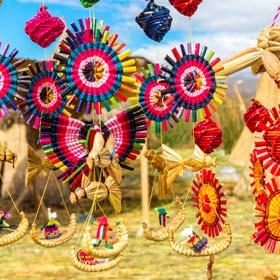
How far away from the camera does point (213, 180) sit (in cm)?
225

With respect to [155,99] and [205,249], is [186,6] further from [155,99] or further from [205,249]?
[205,249]

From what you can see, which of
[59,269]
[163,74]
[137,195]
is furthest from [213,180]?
[137,195]

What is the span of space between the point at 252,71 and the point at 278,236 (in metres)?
0.51

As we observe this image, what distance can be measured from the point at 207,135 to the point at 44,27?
0.57 meters

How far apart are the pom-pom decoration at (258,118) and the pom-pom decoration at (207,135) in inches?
3.7

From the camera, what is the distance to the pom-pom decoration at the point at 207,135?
6.98 feet

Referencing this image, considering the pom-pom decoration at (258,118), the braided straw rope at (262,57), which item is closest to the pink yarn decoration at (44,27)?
the braided straw rope at (262,57)

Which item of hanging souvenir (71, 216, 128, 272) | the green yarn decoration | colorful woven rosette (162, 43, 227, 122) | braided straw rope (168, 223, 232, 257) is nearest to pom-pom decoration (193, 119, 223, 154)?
colorful woven rosette (162, 43, 227, 122)

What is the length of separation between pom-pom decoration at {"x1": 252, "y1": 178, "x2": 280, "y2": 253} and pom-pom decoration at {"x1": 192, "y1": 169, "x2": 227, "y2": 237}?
0.61ft

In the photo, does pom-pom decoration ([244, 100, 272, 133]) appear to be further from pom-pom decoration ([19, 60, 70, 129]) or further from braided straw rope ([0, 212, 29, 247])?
braided straw rope ([0, 212, 29, 247])

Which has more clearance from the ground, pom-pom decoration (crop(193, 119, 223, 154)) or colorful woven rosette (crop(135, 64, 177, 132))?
colorful woven rosette (crop(135, 64, 177, 132))

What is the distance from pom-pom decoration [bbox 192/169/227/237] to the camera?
2242mm

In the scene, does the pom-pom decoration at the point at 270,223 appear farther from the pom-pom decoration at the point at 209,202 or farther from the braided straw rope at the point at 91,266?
the braided straw rope at the point at 91,266

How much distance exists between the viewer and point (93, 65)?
1967 millimetres
